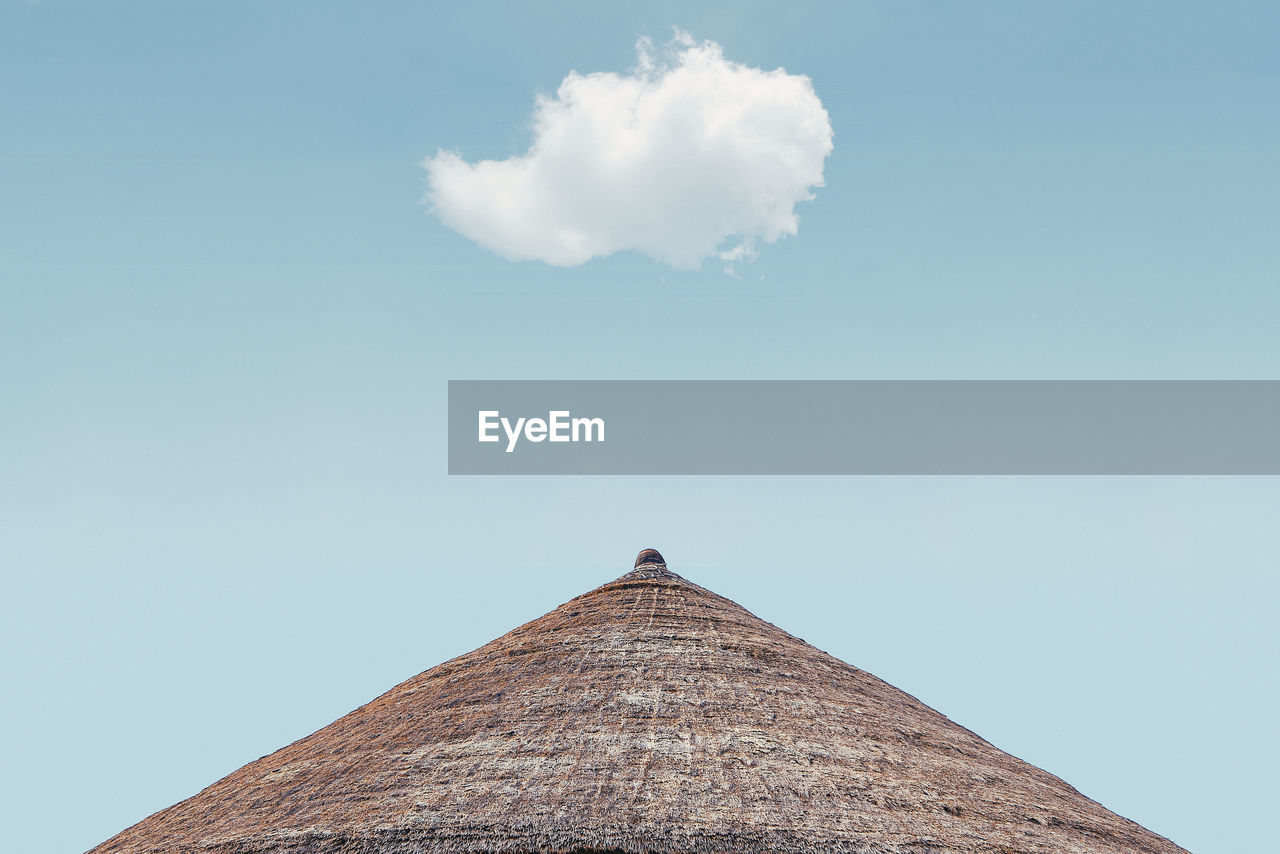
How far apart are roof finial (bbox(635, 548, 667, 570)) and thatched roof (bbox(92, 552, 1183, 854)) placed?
2854mm

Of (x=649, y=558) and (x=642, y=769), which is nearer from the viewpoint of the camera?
(x=642, y=769)

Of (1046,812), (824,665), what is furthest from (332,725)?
(1046,812)

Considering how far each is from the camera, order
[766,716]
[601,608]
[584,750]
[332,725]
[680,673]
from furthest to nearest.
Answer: [601,608]
[332,725]
[680,673]
[766,716]
[584,750]

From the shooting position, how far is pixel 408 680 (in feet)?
45.4

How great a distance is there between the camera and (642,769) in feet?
31.2

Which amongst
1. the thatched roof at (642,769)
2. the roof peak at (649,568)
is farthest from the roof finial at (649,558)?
the thatched roof at (642,769)

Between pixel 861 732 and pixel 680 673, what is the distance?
2.42m

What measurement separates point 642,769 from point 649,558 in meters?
7.46

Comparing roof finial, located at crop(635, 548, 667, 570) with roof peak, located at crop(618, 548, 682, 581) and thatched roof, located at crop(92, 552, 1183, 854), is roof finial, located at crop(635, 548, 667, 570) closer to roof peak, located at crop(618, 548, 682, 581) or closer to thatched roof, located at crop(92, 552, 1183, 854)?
roof peak, located at crop(618, 548, 682, 581)

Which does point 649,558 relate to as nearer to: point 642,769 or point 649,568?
point 649,568

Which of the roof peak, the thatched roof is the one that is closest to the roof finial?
the roof peak

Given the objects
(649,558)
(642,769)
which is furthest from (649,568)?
(642,769)

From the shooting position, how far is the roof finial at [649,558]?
1656 cm

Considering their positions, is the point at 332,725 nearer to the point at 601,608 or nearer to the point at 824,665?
the point at 601,608
